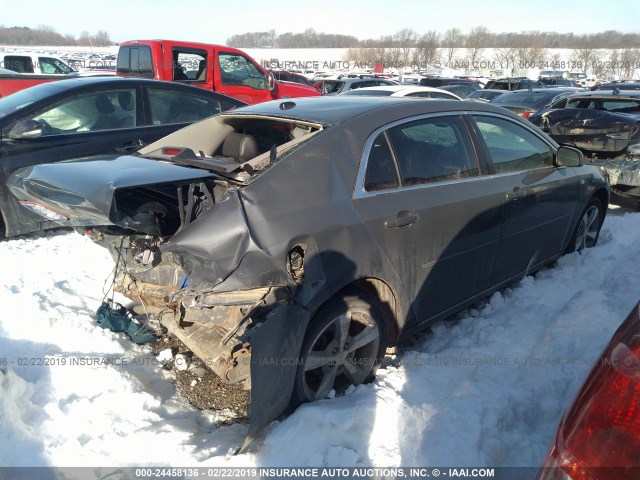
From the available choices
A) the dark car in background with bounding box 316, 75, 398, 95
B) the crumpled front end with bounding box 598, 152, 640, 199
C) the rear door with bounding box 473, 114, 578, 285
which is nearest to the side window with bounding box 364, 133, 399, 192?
the rear door with bounding box 473, 114, 578, 285

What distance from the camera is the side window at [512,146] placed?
3674mm

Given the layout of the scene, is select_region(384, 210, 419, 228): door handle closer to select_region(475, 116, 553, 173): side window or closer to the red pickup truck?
select_region(475, 116, 553, 173): side window

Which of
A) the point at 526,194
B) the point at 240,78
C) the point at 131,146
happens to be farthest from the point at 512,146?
the point at 240,78

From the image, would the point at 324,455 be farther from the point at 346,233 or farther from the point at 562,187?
the point at 562,187

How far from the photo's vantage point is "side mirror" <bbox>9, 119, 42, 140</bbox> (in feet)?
15.2

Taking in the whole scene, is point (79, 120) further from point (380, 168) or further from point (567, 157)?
point (567, 157)

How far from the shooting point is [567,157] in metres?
4.15

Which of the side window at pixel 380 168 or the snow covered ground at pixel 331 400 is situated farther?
the side window at pixel 380 168

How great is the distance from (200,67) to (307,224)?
806cm

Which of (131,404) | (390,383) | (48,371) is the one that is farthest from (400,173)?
(48,371)

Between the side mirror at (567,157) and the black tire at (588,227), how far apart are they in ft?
2.28

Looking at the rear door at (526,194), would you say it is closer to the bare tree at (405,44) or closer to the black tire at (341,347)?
the black tire at (341,347)

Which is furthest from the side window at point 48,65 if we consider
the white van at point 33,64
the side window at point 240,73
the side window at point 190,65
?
the side window at point 240,73

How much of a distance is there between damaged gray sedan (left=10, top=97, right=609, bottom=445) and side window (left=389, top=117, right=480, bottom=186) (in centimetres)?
1
